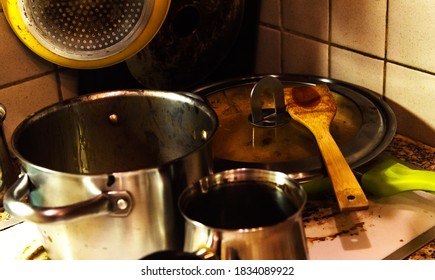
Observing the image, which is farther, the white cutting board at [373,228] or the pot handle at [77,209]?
the white cutting board at [373,228]

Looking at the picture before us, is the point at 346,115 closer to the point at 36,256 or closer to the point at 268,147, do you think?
the point at 268,147

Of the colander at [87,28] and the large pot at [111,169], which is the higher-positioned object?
the colander at [87,28]

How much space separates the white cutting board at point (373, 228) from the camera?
26.3 inches

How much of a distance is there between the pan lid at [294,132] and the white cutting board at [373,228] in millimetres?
55

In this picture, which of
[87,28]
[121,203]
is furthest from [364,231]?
[87,28]

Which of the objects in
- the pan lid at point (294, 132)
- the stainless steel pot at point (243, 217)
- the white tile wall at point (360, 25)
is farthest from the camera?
the white tile wall at point (360, 25)

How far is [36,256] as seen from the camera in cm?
71

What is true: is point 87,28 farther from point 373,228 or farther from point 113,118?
point 373,228

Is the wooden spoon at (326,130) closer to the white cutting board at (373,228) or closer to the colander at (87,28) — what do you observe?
the white cutting board at (373,228)

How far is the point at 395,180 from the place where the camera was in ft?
2.40

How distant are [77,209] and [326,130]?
0.35 m

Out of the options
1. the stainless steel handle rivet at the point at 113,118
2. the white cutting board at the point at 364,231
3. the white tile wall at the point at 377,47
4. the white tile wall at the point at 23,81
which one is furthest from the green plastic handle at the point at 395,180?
the white tile wall at the point at 23,81
